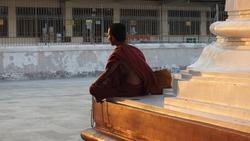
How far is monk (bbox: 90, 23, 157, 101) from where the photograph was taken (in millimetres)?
3090

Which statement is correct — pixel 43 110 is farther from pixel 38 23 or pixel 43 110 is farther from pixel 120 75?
pixel 38 23

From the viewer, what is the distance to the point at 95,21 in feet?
81.6

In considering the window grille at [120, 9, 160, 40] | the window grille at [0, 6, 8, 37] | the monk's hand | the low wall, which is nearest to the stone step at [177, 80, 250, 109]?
the monk's hand

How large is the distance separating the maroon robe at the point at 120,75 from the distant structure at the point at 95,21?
18075mm

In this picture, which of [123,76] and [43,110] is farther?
[43,110]

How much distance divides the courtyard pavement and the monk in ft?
14.5

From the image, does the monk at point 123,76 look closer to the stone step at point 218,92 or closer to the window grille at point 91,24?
the stone step at point 218,92

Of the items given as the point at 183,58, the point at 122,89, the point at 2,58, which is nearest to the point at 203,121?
the point at 122,89

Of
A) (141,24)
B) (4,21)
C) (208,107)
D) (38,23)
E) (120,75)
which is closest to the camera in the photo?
(208,107)

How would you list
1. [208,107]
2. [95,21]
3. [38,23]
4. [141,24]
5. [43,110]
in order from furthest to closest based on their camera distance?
[141,24]
[95,21]
[38,23]
[43,110]
[208,107]

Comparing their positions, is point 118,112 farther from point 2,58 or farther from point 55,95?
point 2,58

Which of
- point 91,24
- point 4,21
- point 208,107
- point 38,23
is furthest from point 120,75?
point 4,21

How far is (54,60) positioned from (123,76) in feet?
51.7

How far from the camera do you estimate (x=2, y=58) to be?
58.7 feet
